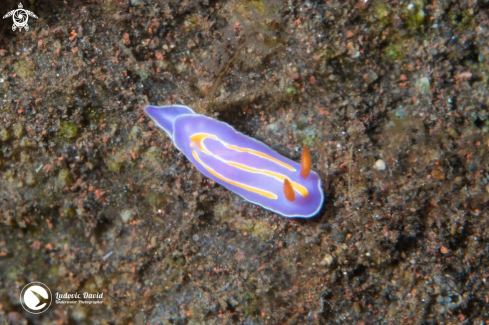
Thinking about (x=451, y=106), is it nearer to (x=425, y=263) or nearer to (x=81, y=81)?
(x=425, y=263)

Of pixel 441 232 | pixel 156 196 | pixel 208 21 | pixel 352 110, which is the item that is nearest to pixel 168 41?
pixel 208 21

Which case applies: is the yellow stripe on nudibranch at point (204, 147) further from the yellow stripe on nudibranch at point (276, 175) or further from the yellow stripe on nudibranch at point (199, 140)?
the yellow stripe on nudibranch at point (276, 175)

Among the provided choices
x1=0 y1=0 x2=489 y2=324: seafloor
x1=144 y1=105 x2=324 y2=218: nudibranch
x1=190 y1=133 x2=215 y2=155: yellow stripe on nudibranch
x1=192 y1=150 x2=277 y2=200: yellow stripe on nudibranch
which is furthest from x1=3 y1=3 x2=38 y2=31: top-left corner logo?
x1=192 y1=150 x2=277 y2=200: yellow stripe on nudibranch

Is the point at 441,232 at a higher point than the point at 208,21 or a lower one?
lower

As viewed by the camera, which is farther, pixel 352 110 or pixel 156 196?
pixel 156 196

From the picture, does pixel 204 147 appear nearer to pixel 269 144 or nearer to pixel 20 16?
pixel 269 144

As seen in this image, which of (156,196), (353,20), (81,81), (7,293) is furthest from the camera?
(7,293)

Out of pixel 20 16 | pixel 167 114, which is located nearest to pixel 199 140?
pixel 167 114

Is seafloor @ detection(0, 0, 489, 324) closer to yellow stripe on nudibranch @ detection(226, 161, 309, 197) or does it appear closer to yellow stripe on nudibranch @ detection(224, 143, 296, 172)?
yellow stripe on nudibranch @ detection(224, 143, 296, 172)
